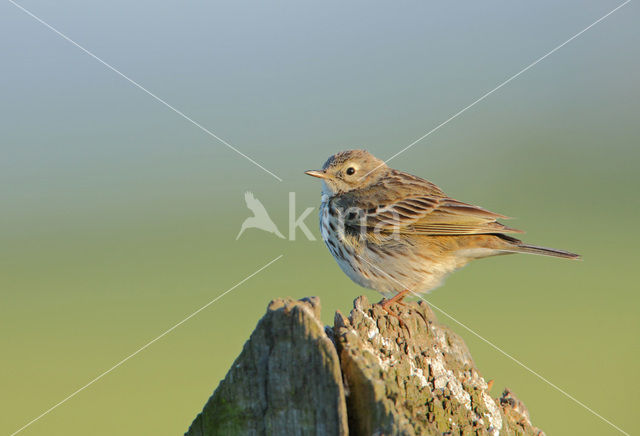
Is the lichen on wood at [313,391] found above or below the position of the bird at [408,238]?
below

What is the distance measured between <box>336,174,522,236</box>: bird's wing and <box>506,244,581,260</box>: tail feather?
0.71ft

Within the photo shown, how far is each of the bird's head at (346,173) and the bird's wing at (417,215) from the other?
1.90 ft

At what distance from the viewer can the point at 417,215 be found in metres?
7.14

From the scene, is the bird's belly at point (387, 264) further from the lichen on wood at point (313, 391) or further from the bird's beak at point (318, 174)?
the lichen on wood at point (313, 391)

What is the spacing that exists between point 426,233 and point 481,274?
8643 millimetres

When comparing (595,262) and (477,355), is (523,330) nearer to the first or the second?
(477,355)

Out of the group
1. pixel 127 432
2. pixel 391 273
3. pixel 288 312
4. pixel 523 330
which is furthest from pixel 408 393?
pixel 523 330

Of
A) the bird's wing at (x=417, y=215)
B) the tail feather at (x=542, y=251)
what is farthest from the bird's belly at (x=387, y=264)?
the tail feather at (x=542, y=251)

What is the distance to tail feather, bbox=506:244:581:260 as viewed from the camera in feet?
21.0

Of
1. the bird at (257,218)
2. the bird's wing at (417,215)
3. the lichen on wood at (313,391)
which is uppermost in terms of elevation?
the bird at (257,218)

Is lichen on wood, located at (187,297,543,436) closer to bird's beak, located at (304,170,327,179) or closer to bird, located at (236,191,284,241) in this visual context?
bird's beak, located at (304,170,327,179)

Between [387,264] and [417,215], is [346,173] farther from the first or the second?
[387,264]

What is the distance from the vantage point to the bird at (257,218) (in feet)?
52.2

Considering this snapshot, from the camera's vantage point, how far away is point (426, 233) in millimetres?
7055
